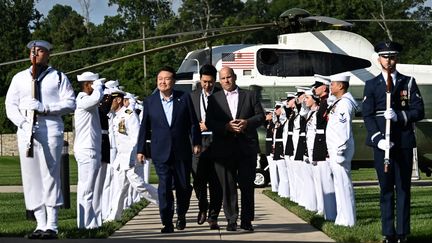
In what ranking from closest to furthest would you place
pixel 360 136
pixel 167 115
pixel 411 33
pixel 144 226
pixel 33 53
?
pixel 33 53
pixel 167 115
pixel 144 226
pixel 360 136
pixel 411 33

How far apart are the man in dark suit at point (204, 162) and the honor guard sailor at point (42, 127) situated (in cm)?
264

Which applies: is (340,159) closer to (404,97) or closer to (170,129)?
(170,129)

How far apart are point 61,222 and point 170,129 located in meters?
2.80

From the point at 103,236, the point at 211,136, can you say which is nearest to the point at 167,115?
the point at 211,136

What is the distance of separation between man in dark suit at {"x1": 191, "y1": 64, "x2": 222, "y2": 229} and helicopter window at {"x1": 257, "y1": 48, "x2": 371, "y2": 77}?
11.5 metres

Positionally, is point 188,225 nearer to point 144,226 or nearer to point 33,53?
point 144,226

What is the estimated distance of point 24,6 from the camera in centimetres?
9994

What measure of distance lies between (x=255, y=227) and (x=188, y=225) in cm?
113

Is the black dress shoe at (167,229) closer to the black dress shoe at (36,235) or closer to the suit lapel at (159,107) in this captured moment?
the suit lapel at (159,107)

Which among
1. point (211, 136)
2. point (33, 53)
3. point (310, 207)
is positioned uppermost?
point (33, 53)

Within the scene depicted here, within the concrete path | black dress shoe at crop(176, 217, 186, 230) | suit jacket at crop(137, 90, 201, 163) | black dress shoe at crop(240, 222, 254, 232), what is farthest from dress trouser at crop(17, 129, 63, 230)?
black dress shoe at crop(240, 222, 254, 232)

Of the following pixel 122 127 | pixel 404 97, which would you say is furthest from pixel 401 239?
pixel 122 127

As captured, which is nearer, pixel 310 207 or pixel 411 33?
pixel 310 207

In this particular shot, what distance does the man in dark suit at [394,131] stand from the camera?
12.4 m
